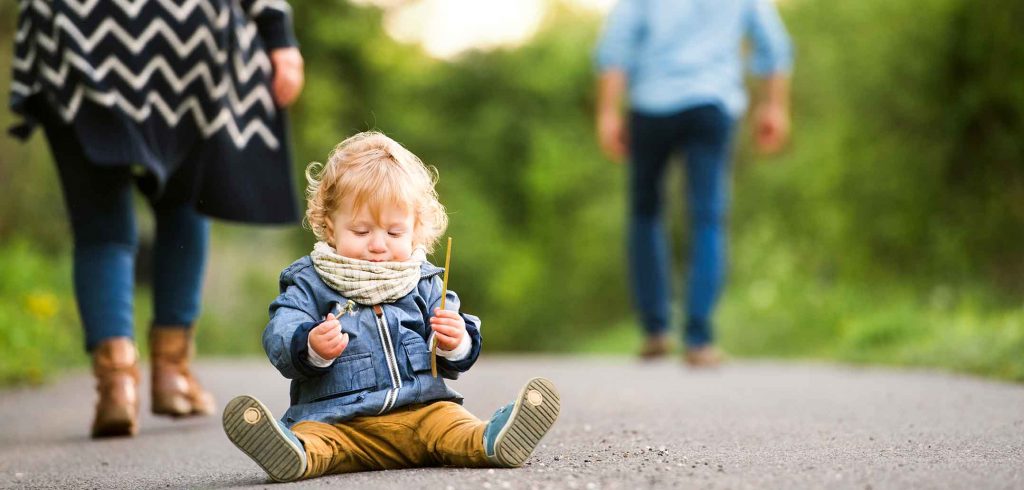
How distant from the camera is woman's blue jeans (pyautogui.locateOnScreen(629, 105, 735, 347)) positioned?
5.85 meters

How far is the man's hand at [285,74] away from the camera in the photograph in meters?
3.81

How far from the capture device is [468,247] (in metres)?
17.2

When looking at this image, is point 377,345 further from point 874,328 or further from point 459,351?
point 874,328

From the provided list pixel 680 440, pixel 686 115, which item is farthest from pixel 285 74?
pixel 686 115

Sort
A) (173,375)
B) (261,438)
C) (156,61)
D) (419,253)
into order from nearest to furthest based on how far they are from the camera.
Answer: (261,438)
(419,253)
(156,61)
(173,375)

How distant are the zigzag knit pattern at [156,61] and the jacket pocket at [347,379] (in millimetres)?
1302

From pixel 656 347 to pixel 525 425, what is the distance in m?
3.97

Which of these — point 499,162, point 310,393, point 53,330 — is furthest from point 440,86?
point 310,393

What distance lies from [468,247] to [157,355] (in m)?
13.4

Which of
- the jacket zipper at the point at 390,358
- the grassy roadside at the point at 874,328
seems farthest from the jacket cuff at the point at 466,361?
the grassy roadside at the point at 874,328

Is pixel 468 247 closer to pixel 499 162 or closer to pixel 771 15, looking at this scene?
pixel 499 162

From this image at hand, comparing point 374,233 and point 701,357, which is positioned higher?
point 374,233

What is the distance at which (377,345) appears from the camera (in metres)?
2.61

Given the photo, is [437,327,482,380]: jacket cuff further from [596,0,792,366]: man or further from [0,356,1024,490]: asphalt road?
[596,0,792,366]: man
